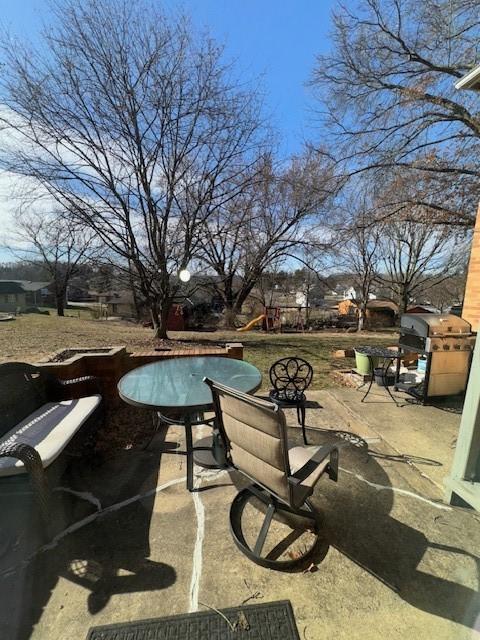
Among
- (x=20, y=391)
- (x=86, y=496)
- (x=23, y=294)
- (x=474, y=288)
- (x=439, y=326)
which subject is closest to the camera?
(x=86, y=496)

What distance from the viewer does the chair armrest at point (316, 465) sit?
152 cm

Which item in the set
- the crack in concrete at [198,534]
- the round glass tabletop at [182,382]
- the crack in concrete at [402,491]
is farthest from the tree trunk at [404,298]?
the crack in concrete at [198,534]

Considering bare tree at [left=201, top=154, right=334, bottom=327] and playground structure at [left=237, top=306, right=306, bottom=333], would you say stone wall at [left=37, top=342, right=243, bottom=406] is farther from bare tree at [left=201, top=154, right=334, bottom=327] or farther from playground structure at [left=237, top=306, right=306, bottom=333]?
playground structure at [left=237, top=306, right=306, bottom=333]

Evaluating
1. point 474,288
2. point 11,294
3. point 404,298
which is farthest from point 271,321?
point 11,294

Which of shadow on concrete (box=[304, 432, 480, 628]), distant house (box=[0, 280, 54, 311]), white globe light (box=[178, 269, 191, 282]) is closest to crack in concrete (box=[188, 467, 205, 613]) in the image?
shadow on concrete (box=[304, 432, 480, 628])

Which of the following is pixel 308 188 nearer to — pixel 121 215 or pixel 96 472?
pixel 121 215

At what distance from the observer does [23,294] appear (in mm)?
44219

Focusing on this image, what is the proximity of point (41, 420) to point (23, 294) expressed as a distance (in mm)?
51518

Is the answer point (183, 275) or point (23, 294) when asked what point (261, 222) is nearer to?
point (183, 275)

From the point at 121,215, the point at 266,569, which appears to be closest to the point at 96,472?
the point at 266,569

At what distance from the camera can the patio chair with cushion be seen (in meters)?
1.46

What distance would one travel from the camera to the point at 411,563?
1.61 metres

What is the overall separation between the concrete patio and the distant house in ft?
145

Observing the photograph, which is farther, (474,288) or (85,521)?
(474,288)
